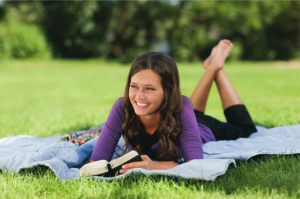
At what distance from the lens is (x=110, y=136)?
2.84 meters

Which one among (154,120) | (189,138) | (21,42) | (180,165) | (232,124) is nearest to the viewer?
(180,165)

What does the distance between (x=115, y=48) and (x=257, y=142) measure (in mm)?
28405

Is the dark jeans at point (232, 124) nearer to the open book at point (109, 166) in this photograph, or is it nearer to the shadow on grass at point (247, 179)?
the shadow on grass at point (247, 179)

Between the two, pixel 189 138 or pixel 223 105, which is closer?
pixel 189 138

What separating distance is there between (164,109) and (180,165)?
1.60ft

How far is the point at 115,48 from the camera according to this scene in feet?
103

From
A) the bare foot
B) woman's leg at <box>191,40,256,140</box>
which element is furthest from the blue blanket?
the bare foot

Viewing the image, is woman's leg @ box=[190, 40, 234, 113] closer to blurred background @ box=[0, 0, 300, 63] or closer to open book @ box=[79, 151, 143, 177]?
open book @ box=[79, 151, 143, 177]

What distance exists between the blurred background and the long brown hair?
2391 cm

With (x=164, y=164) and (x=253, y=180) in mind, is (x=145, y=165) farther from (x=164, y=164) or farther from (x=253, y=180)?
(x=253, y=180)

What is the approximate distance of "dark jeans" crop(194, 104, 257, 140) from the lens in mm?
3873

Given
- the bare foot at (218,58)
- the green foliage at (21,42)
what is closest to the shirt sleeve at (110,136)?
the bare foot at (218,58)

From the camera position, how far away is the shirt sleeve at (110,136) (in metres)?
2.79

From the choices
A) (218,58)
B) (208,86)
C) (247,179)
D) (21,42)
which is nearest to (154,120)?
(247,179)
